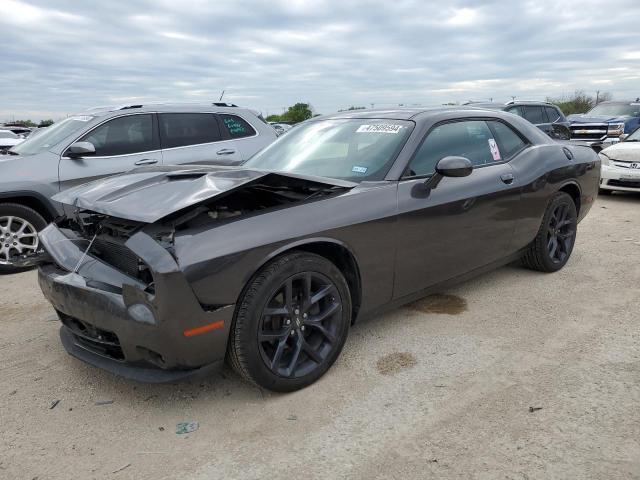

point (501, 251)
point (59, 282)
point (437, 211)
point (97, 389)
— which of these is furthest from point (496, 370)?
point (59, 282)

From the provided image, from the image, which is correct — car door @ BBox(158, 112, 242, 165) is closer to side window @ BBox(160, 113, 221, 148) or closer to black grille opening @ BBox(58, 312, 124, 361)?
side window @ BBox(160, 113, 221, 148)

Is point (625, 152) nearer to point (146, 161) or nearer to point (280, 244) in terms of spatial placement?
point (146, 161)

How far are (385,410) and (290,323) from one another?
676mm

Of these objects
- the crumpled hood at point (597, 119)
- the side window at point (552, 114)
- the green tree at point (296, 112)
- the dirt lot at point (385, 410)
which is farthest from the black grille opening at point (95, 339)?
the green tree at point (296, 112)

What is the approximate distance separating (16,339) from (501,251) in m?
3.70

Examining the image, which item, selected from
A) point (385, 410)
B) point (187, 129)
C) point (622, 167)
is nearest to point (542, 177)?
point (385, 410)

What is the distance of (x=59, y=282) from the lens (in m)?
2.84

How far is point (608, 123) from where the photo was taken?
50.6 ft

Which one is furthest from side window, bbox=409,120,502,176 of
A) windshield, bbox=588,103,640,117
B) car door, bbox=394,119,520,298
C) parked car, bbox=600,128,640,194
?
windshield, bbox=588,103,640,117

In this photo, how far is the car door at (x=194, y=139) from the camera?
630cm

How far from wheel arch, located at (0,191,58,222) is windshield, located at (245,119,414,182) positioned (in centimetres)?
269

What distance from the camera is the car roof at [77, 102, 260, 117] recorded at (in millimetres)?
6118

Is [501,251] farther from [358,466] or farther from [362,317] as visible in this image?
[358,466]

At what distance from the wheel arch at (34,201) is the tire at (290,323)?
148 inches
